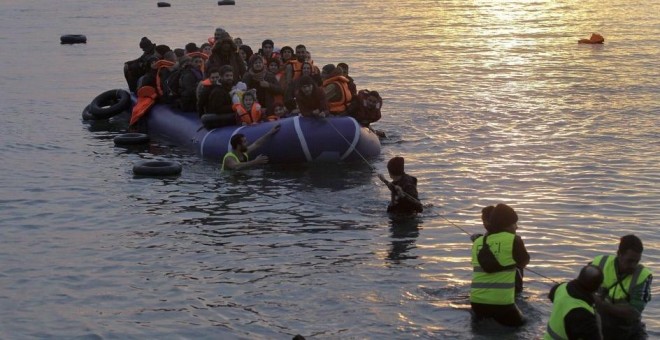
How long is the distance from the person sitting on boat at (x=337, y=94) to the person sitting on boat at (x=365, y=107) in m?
0.14

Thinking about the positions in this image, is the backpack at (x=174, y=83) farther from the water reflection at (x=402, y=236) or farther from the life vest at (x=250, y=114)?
the water reflection at (x=402, y=236)

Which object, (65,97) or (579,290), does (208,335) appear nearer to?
(579,290)

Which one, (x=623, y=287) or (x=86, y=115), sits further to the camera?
(x=86, y=115)

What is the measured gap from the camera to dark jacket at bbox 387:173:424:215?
15.5 m

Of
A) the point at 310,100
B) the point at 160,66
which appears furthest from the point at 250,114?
the point at 160,66

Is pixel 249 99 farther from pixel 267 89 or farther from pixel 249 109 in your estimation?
pixel 267 89

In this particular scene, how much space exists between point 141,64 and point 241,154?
25.8 feet

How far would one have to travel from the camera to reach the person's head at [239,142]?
1952 cm

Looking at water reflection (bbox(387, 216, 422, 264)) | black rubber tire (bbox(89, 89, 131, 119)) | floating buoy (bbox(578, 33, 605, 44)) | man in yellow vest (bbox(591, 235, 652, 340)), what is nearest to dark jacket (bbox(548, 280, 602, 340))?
man in yellow vest (bbox(591, 235, 652, 340))

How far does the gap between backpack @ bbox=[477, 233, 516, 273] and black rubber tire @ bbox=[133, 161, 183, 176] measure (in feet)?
34.3

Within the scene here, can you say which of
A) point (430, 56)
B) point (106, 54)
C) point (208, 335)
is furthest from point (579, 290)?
point (106, 54)

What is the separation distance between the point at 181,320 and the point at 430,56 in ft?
95.4

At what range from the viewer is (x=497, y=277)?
35.3ft

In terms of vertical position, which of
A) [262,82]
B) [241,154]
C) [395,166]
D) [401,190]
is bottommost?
[241,154]
